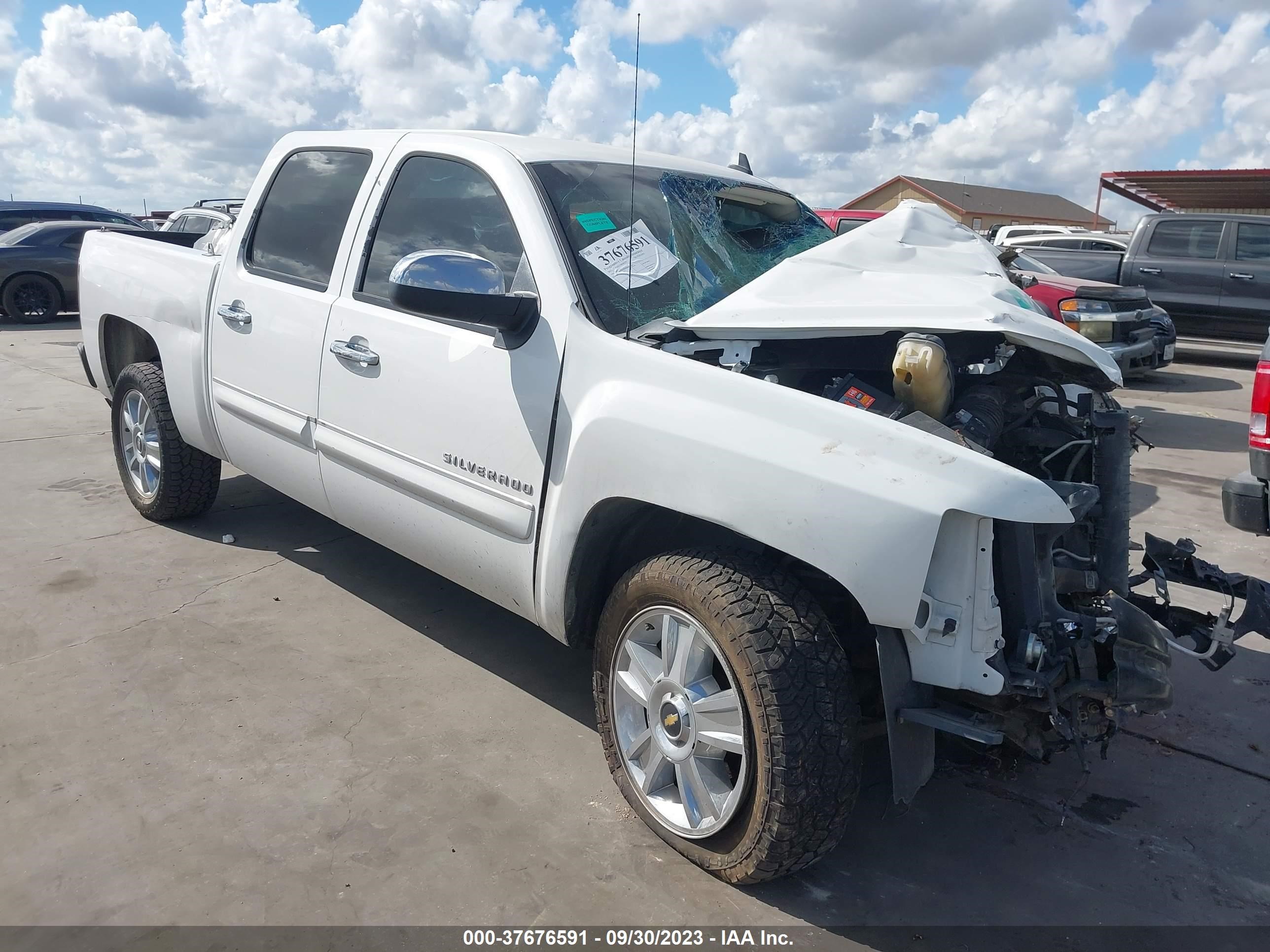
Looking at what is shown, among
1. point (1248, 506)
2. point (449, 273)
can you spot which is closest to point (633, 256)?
point (449, 273)

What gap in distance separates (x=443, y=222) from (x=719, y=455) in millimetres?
1569

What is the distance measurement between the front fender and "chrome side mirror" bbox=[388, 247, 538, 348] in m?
0.19

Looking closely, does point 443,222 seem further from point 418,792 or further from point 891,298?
point 418,792

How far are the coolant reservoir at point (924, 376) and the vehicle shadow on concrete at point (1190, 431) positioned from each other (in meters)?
5.27

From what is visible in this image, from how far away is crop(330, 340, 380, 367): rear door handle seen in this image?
11.2ft

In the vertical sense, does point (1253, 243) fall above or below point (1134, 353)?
above

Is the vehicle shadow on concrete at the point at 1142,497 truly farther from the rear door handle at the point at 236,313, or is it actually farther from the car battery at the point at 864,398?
the rear door handle at the point at 236,313

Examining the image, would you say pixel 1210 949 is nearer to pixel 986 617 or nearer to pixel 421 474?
pixel 986 617

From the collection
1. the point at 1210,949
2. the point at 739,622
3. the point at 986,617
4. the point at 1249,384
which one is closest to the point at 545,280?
the point at 739,622

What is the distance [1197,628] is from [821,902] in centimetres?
150

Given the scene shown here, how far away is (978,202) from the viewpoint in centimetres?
5112

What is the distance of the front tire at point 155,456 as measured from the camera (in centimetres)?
480

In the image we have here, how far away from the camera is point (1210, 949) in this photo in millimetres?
2428

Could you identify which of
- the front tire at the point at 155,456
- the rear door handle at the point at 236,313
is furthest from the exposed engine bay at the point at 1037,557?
the front tire at the point at 155,456
